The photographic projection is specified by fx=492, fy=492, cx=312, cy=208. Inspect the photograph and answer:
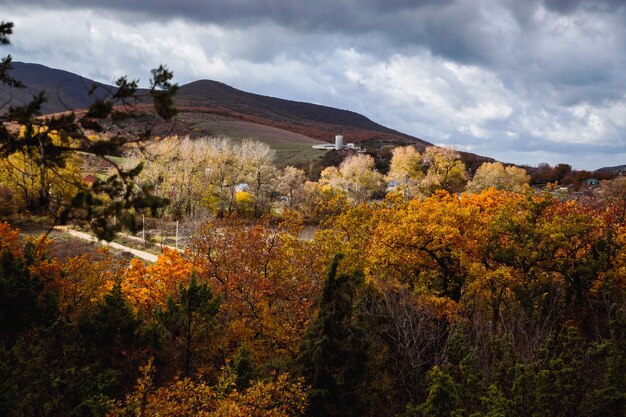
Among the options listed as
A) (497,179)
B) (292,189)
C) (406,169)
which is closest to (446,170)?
(406,169)

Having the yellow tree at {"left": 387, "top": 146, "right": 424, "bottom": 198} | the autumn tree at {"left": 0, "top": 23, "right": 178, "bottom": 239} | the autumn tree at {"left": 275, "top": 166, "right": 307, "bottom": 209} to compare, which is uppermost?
the autumn tree at {"left": 0, "top": 23, "right": 178, "bottom": 239}

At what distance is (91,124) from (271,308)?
1845 cm

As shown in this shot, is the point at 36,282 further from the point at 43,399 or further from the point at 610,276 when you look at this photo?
the point at 610,276

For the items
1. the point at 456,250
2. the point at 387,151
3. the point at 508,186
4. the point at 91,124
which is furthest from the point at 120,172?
the point at 387,151

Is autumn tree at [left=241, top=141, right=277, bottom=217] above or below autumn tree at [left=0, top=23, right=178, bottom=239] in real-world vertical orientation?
below

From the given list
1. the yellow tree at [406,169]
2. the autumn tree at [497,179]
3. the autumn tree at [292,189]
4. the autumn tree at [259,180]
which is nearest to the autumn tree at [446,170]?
the yellow tree at [406,169]

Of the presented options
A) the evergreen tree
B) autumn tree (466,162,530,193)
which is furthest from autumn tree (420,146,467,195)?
the evergreen tree

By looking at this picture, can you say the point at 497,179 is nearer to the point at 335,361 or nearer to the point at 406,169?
the point at 406,169

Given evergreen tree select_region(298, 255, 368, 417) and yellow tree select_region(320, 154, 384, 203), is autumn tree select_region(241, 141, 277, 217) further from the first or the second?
evergreen tree select_region(298, 255, 368, 417)

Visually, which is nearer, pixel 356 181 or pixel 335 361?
pixel 335 361

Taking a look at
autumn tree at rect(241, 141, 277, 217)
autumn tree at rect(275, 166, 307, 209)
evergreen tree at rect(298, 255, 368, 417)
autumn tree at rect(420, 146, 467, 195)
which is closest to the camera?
evergreen tree at rect(298, 255, 368, 417)

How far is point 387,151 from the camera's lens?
140000 millimetres

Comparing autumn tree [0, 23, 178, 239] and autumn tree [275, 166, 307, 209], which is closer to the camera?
autumn tree [0, 23, 178, 239]

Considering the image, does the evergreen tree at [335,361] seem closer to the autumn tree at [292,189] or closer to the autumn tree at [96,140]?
the autumn tree at [96,140]
